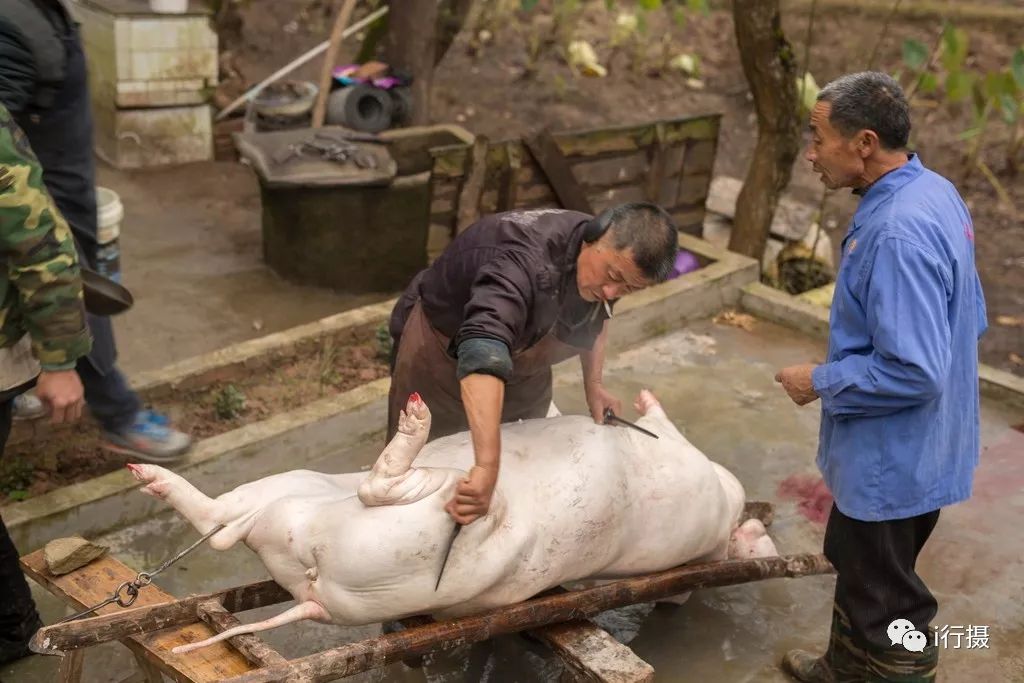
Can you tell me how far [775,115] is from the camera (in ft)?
22.9

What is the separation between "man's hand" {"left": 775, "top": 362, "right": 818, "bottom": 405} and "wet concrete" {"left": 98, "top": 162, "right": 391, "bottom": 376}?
3881mm

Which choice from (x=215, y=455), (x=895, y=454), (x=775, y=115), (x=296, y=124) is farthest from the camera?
(x=296, y=124)

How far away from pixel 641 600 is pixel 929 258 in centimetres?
140

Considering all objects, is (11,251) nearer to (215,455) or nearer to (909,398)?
(215,455)

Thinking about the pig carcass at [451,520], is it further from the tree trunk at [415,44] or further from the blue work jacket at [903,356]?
the tree trunk at [415,44]

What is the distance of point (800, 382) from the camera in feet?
10.7

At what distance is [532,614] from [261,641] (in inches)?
30.5

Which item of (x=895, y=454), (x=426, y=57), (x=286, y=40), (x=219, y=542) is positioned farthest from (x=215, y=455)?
(x=286, y=40)

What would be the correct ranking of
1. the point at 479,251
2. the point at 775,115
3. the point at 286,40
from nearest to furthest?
the point at 479,251
the point at 775,115
the point at 286,40

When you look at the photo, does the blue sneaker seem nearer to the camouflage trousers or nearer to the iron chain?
the iron chain

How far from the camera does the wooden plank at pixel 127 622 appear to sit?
110 inches

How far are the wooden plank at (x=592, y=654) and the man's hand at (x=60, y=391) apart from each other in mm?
1542

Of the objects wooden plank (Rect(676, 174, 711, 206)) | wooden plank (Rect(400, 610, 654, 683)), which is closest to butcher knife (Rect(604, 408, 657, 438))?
wooden plank (Rect(400, 610, 654, 683))

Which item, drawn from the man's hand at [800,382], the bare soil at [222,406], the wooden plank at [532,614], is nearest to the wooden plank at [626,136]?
the bare soil at [222,406]
